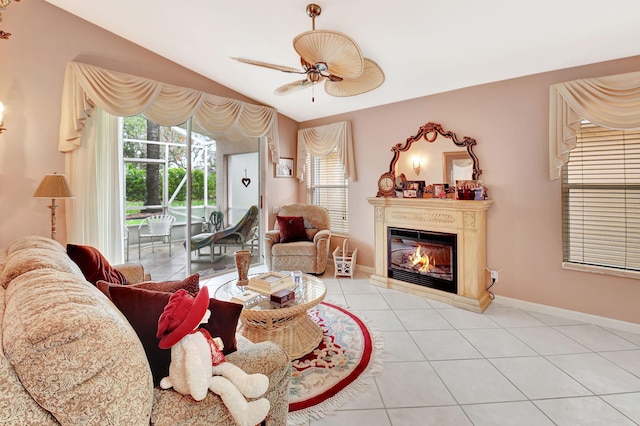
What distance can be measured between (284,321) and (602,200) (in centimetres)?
319

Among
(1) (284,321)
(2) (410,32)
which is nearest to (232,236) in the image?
(1) (284,321)

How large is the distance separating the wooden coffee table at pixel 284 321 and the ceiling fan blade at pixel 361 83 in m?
1.78

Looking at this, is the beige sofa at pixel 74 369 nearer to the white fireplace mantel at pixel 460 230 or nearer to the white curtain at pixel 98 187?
the white curtain at pixel 98 187

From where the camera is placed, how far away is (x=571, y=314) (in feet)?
9.66

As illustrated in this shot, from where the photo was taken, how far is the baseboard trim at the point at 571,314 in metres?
2.71

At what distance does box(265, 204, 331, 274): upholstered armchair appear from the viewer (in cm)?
434

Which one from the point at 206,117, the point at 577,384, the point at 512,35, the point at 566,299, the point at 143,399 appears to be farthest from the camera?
the point at 206,117

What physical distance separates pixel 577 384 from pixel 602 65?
2809mm

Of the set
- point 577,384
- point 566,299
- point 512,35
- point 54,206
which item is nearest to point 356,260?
point 566,299

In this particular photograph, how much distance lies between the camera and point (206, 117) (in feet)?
13.1

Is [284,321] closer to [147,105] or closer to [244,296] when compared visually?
[244,296]

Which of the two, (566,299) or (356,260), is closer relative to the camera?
(566,299)

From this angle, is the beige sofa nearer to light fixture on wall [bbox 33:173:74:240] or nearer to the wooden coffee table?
the wooden coffee table

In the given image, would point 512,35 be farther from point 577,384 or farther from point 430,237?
point 577,384
